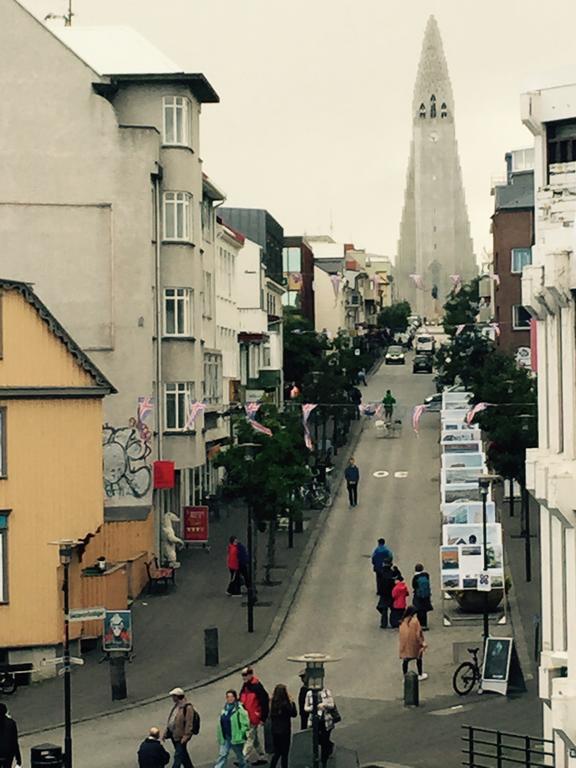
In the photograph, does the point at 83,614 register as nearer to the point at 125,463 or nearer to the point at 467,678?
the point at 467,678

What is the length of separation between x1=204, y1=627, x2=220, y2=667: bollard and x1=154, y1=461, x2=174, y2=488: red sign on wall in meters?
14.4

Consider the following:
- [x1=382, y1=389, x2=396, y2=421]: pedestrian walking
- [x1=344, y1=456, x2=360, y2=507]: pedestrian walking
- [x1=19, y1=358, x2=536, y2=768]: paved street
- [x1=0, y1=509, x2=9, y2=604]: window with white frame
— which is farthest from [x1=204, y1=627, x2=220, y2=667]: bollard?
[x1=382, y1=389, x2=396, y2=421]: pedestrian walking

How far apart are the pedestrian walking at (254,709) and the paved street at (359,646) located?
131cm

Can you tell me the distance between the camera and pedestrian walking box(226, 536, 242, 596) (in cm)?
5228

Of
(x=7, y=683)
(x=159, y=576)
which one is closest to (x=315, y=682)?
(x=7, y=683)

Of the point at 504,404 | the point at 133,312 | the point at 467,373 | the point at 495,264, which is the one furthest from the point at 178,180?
the point at 495,264

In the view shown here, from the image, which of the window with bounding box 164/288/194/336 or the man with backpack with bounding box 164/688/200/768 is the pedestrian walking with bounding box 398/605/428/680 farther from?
the window with bounding box 164/288/194/336

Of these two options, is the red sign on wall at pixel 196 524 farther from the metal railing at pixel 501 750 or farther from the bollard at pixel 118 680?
the metal railing at pixel 501 750

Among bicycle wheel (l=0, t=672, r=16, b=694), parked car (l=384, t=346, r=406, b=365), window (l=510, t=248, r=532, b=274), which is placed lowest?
bicycle wheel (l=0, t=672, r=16, b=694)

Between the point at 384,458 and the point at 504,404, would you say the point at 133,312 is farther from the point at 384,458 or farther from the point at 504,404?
the point at 384,458

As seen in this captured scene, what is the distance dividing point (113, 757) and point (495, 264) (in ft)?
260

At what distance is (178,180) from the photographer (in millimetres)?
60625

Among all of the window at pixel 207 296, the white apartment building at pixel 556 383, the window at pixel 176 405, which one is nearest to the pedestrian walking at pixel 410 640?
the white apartment building at pixel 556 383

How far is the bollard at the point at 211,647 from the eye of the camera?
145 feet
